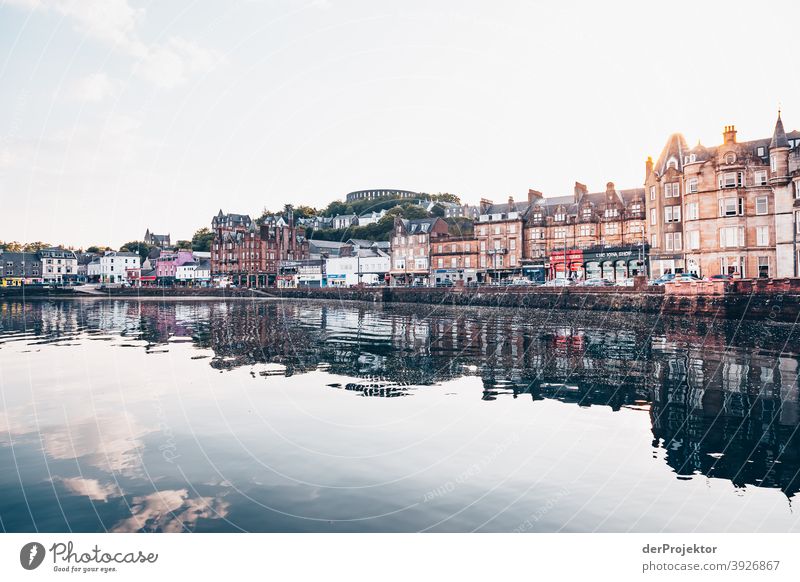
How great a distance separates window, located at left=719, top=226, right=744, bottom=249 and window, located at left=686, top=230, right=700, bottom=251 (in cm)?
262

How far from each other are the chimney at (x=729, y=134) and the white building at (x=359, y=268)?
7609 cm

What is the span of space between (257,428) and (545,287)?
61512 millimetres

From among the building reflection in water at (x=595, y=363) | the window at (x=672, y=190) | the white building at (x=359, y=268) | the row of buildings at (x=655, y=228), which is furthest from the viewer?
the white building at (x=359, y=268)

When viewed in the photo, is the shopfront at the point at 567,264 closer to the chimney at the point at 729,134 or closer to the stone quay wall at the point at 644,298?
the stone quay wall at the point at 644,298

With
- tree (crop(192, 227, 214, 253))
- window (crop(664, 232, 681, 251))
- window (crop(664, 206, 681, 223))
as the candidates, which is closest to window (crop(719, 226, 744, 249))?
window (crop(664, 232, 681, 251))

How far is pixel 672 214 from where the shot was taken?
6831cm

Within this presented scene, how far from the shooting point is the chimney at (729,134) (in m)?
60.2

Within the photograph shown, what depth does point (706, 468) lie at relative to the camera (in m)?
12.6

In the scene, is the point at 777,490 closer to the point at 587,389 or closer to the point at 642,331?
the point at 587,389

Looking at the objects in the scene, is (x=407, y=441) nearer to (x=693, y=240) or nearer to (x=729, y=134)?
(x=693, y=240)

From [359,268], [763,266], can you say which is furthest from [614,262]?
[359,268]

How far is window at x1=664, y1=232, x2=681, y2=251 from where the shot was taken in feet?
222

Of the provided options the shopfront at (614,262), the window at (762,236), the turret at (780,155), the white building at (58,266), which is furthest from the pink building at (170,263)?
the turret at (780,155)

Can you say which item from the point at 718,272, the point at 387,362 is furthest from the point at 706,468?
the point at 718,272
